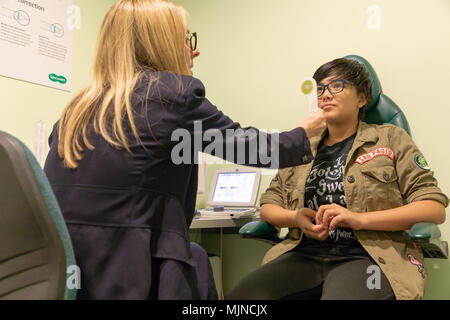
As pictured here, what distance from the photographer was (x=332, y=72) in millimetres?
1645

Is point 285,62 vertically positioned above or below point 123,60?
above

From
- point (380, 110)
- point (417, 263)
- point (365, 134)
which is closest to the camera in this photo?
point (417, 263)

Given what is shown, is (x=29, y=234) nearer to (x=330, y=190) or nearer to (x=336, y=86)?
(x=330, y=190)

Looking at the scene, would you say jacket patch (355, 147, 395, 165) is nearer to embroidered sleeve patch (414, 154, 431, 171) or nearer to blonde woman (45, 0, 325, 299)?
embroidered sleeve patch (414, 154, 431, 171)

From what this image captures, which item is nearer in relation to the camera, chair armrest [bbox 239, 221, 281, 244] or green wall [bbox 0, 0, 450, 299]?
chair armrest [bbox 239, 221, 281, 244]

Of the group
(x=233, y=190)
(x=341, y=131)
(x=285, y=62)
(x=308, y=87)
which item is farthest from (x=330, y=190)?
(x=285, y=62)

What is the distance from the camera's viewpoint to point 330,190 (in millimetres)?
1528

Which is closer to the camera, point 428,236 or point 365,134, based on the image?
point 428,236

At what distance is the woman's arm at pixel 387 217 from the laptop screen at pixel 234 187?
3.27 ft

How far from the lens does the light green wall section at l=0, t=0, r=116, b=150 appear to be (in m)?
2.04

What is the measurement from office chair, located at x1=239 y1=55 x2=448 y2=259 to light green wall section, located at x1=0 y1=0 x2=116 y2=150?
41.0 inches

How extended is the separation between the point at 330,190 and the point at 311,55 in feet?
3.52

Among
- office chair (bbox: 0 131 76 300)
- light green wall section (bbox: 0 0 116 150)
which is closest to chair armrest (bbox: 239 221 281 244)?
office chair (bbox: 0 131 76 300)
